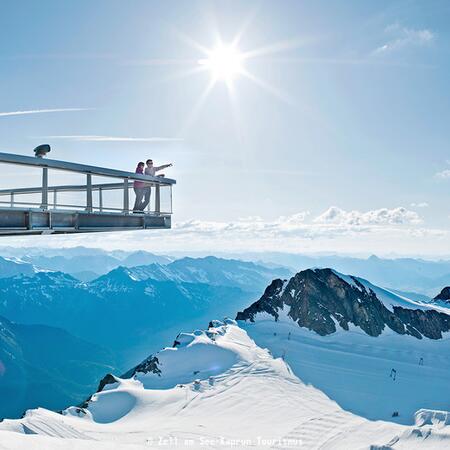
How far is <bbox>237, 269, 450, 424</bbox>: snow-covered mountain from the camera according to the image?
6138 centimetres

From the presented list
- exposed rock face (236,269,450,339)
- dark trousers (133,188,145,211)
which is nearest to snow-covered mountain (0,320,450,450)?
dark trousers (133,188,145,211)

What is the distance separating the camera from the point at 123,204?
14258 mm

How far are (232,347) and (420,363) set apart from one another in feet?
138

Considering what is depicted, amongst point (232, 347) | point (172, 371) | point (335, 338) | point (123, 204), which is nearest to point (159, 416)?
point (172, 371)

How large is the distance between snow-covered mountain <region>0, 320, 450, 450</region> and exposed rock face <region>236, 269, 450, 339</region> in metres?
27.6

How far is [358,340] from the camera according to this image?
293ft

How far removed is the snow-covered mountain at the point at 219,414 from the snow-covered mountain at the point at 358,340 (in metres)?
5.81

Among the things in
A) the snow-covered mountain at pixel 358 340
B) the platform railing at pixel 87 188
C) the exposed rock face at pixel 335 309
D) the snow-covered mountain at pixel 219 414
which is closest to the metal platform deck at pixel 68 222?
the platform railing at pixel 87 188

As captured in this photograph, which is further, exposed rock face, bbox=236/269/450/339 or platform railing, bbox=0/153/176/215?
exposed rock face, bbox=236/269/450/339

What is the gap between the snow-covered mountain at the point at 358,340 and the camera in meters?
61.4

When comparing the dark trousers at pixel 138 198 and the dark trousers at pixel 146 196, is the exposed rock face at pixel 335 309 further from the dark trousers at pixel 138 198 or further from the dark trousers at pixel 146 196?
the dark trousers at pixel 138 198

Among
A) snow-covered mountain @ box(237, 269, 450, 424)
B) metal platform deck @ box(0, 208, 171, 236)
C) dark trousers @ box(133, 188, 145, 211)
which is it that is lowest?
snow-covered mountain @ box(237, 269, 450, 424)

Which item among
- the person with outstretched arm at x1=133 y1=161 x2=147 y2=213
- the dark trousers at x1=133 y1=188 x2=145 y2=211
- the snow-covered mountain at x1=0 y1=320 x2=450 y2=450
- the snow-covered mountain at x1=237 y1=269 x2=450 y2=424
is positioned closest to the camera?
the person with outstretched arm at x1=133 y1=161 x2=147 y2=213

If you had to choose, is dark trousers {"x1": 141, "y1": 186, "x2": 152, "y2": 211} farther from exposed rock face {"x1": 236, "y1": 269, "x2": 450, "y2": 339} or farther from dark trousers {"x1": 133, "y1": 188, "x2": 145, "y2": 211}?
exposed rock face {"x1": 236, "y1": 269, "x2": 450, "y2": 339}
